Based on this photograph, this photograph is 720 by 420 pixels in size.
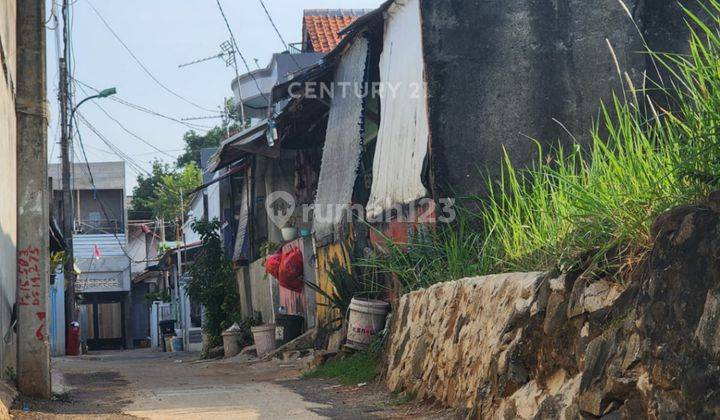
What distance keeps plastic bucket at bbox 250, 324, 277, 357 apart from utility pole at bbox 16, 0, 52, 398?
29.7 feet

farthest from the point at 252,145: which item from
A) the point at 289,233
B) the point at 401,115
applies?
the point at 401,115

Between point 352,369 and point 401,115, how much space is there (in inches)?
130

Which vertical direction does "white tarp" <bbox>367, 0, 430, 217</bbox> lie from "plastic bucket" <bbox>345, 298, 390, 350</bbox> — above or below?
above

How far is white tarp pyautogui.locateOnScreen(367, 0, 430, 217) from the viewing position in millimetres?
12141

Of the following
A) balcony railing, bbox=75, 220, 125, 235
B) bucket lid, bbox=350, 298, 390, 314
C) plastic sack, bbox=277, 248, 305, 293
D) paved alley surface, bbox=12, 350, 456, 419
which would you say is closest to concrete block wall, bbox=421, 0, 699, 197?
bucket lid, bbox=350, 298, 390, 314

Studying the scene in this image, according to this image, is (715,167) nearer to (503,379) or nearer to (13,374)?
(503,379)

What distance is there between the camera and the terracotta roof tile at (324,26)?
2719 cm

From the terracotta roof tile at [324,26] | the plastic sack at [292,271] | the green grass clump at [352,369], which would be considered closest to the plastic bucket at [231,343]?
the plastic sack at [292,271]

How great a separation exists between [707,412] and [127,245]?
49605 millimetres

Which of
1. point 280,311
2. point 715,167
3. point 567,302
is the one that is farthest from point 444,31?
point 280,311

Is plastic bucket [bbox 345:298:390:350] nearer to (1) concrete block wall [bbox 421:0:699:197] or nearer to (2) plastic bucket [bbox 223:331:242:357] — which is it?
(1) concrete block wall [bbox 421:0:699:197]

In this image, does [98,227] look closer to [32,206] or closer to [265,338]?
[265,338]

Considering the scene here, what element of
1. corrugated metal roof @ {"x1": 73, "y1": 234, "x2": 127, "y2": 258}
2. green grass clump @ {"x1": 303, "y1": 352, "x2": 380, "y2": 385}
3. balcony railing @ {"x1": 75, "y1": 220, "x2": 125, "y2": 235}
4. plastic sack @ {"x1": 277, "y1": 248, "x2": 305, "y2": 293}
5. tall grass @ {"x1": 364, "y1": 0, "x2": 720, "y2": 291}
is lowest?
green grass clump @ {"x1": 303, "y1": 352, "x2": 380, "y2": 385}

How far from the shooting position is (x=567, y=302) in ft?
18.5
